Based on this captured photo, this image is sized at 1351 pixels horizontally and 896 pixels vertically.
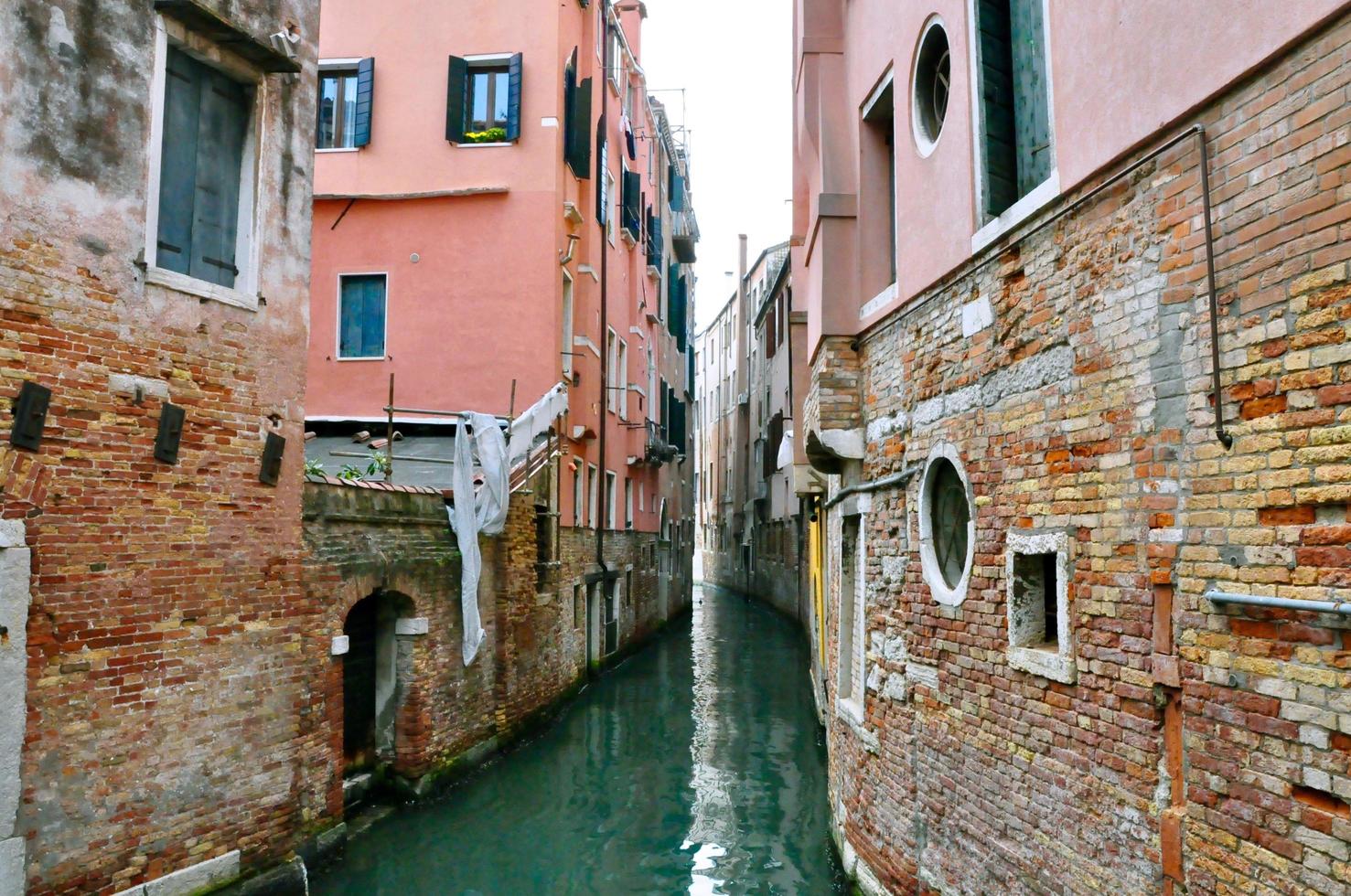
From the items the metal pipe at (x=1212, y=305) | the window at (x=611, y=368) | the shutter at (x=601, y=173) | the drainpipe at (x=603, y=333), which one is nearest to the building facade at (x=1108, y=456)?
the metal pipe at (x=1212, y=305)

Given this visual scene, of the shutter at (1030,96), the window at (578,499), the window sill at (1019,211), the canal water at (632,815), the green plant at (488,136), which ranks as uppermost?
the green plant at (488,136)

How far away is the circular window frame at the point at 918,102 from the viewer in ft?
19.4

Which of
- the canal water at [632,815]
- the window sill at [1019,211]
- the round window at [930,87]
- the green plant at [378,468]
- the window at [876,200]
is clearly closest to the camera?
the window sill at [1019,211]

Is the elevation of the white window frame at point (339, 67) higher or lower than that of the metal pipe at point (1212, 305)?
higher

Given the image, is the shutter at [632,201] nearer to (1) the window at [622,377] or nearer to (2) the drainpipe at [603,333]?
(2) the drainpipe at [603,333]

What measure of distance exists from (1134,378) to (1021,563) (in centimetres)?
124

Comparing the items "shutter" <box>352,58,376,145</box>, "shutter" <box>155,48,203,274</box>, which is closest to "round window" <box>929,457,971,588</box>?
"shutter" <box>155,48,203,274</box>

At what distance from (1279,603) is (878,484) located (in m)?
3.62

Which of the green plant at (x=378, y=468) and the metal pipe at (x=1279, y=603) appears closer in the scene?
the metal pipe at (x=1279, y=603)

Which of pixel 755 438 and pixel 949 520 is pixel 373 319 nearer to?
pixel 949 520

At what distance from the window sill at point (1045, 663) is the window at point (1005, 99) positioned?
2.27 meters

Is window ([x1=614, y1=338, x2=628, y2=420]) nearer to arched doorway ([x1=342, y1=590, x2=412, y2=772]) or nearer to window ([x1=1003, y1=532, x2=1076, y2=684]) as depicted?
arched doorway ([x1=342, y1=590, x2=412, y2=772])

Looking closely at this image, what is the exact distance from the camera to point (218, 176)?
6902 mm

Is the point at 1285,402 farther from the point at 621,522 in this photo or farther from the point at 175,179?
the point at 621,522
